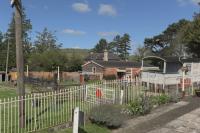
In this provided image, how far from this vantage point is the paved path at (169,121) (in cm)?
1203

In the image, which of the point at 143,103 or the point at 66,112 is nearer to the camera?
the point at 66,112

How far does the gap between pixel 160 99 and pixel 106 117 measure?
5361 millimetres

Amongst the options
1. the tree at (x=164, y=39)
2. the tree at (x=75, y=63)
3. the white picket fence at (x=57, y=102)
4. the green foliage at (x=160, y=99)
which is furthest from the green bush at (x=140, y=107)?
the tree at (x=164, y=39)

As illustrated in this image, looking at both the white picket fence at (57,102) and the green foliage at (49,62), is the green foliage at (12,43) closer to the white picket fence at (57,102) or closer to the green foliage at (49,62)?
the green foliage at (49,62)

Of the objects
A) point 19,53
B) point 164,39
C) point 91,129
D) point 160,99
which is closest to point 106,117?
point 91,129

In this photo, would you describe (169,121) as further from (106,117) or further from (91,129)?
(91,129)

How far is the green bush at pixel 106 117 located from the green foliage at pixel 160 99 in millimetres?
4357

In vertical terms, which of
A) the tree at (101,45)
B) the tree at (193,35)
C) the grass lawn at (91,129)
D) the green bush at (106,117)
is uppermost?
the tree at (101,45)

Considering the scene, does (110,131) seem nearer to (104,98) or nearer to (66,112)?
(66,112)

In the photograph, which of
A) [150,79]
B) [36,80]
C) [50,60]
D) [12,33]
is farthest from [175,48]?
[150,79]

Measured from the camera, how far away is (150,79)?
24.4 metres

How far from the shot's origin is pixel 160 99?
1655cm

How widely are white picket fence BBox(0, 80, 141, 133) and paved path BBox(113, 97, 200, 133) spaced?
71.5 inches

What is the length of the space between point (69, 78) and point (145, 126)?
4191cm
